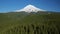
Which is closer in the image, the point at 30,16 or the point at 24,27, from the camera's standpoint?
the point at 24,27

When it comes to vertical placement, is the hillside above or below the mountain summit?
below

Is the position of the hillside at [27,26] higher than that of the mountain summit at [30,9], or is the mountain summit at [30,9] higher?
the mountain summit at [30,9]

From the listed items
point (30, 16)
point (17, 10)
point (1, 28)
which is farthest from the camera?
point (30, 16)

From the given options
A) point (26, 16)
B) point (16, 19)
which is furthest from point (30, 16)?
point (16, 19)

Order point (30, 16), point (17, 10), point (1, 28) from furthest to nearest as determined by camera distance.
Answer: point (30, 16), point (1, 28), point (17, 10)

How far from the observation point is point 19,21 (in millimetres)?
5145

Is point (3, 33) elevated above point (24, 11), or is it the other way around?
point (24, 11)

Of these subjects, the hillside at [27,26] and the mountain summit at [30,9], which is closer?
the mountain summit at [30,9]

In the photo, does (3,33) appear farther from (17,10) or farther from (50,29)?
(50,29)

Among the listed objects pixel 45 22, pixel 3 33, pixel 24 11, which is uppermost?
pixel 24 11

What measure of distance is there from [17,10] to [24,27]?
63cm

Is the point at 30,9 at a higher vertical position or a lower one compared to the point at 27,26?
higher

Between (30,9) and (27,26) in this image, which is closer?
(30,9)

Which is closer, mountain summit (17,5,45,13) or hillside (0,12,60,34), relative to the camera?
mountain summit (17,5,45,13)
